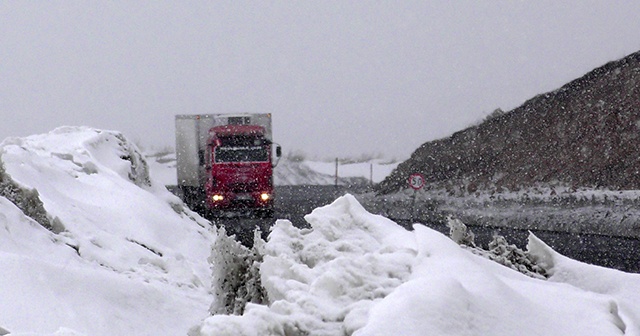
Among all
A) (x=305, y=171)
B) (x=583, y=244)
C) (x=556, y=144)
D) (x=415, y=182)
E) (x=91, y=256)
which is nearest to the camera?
(x=91, y=256)

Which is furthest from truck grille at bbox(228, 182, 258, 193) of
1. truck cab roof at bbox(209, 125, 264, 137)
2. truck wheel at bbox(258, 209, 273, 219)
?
truck cab roof at bbox(209, 125, 264, 137)

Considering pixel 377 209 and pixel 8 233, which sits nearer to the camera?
pixel 8 233

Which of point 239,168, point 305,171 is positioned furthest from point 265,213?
point 305,171

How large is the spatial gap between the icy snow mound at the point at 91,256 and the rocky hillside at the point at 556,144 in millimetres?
21302

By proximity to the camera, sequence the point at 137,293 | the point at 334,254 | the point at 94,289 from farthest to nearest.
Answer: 1. the point at 137,293
2. the point at 94,289
3. the point at 334,254

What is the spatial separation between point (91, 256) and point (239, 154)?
17.2 metres

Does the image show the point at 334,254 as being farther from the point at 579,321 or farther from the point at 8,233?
the point at 8,233

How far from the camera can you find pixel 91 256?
794 centimetres

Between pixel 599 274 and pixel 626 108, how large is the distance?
1247 inches

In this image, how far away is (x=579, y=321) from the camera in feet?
11.6

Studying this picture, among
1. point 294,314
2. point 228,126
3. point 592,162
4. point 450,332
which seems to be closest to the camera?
point 450,332

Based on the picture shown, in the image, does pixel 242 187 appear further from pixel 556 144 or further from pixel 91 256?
pixel 556 144

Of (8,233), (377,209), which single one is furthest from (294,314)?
(377,209)

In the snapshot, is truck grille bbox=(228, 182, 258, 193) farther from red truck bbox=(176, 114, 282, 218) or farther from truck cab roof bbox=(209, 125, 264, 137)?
truck cab roof bbox=(209, 125, 264, 137)
